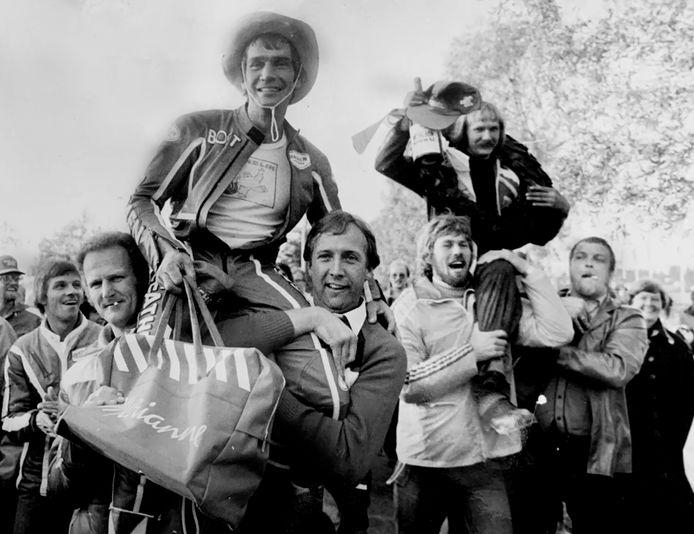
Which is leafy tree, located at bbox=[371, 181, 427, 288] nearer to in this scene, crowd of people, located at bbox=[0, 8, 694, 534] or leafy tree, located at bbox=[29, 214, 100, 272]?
crowd of people, located at bbox=[0, 8, 694, 534]

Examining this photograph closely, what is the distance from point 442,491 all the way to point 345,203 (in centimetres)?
162

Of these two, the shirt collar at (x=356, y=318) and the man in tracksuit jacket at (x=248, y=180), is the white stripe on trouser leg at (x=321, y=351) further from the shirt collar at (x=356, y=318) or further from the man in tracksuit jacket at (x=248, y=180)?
the shirt collar at (x=356, y=318)

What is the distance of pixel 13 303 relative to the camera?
18.0 ft

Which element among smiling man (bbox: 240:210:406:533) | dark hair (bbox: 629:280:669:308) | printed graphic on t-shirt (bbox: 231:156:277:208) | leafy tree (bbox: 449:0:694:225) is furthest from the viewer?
leafy tree (bbox: 449:0:694:225)

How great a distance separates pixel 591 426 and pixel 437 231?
1.28 metres

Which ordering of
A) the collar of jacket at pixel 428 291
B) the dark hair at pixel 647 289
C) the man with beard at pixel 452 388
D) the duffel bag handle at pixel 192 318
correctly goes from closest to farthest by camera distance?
the duffel bag handle at pixel 192 318
the man with beard at pixel 452 388
the collar of jacket at pixel 428 291
the dark hair at pixel 647 289

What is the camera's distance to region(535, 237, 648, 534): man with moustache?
3.85 m

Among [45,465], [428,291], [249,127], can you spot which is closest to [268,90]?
[249,127]

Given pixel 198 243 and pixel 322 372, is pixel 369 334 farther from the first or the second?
pixel 198 243

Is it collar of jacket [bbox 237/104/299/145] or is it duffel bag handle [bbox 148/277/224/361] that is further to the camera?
collar of jacket [bbox 237/104/299/145]

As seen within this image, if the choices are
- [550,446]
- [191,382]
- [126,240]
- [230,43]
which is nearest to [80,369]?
[191,382]

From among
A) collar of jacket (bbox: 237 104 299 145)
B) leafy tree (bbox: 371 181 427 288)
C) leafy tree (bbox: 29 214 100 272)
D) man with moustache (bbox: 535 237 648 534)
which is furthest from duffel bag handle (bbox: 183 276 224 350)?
leafy tree (bbox: 371 181 427 288)

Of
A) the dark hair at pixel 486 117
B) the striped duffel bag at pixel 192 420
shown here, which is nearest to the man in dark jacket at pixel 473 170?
the dark hair at pixel 486 117

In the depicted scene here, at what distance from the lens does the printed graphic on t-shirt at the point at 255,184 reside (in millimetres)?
3010
